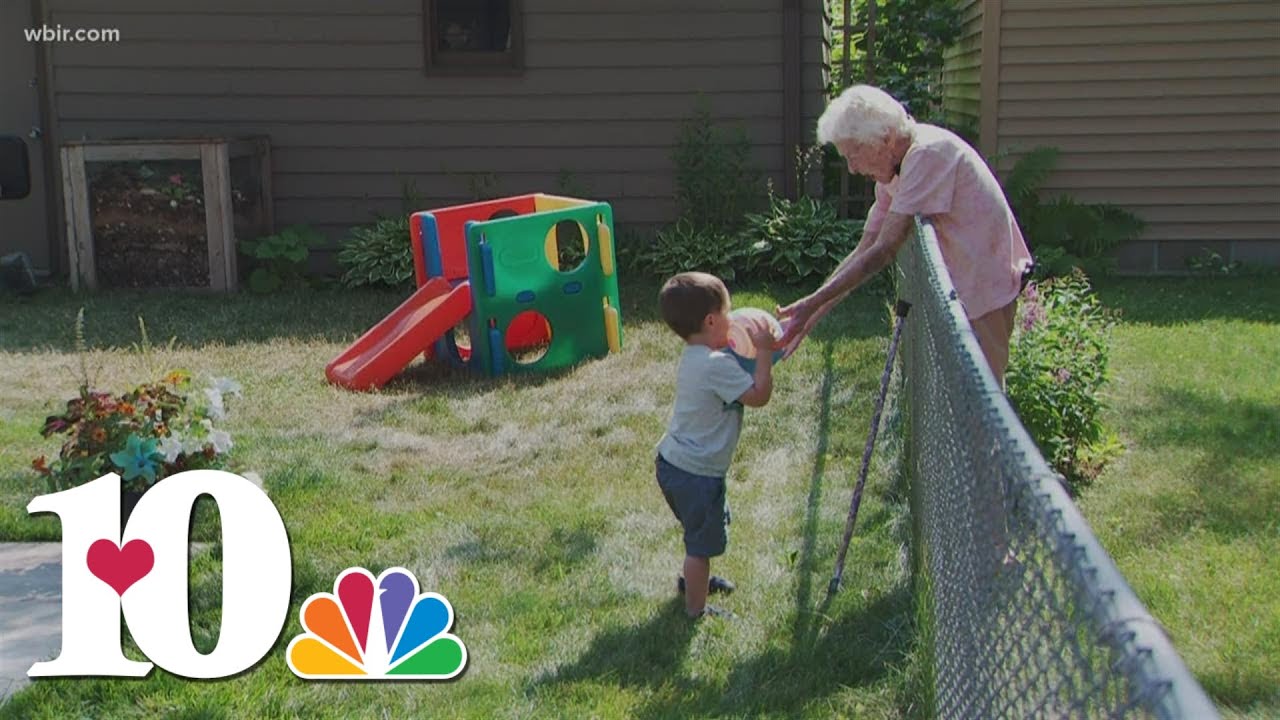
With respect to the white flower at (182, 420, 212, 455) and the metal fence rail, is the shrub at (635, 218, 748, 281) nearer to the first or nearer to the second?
the white flower at (182, 420, 212, 455)

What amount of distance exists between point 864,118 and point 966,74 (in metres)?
8.45

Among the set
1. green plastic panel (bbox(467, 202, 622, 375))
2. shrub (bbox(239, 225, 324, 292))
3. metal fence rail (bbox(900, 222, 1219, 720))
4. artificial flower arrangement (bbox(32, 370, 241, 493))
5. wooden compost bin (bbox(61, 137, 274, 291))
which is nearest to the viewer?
metal fence rail (bbox(900, 222, 1219, 720))

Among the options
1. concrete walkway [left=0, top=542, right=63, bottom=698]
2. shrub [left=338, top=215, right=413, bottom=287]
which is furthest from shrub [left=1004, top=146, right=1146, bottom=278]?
concrete walkway [left=0, top=542, right=63, bottom=698]

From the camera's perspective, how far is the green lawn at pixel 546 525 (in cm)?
373

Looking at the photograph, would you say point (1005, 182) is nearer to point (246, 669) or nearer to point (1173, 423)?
point (1173, 423)

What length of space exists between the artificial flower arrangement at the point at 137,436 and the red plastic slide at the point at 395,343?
219 centimetres

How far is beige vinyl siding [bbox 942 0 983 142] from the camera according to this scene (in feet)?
37.6

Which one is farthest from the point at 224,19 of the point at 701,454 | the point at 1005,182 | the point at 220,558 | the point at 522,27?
the point at 701,454

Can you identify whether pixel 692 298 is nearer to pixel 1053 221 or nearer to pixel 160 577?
pixel 160 577

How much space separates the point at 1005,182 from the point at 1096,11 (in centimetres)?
141

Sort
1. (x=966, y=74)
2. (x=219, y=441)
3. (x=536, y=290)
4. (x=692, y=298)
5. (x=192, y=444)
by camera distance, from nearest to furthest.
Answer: (x=692, y=298) → (x=192, y=444) → (x=219, y=441) → (x=536, y=290) → (x=966, y=74)

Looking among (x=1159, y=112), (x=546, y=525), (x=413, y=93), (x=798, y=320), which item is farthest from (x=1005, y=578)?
(x=413, y=93)

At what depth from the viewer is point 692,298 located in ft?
13.5

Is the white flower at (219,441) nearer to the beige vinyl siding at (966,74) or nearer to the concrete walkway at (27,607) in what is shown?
the concrete walkway at (27,607)
